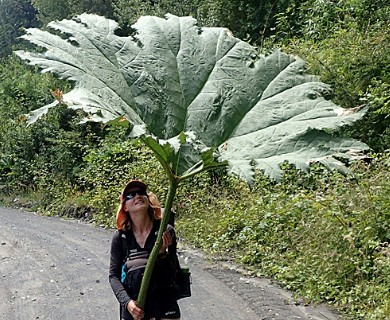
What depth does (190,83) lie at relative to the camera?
2.35 metres

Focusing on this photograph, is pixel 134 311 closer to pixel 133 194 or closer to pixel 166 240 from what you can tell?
pixel 166 240

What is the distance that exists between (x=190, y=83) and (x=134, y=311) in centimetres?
136

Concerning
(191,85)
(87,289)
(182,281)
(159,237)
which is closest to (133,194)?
(182,281)

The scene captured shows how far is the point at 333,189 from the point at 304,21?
6.64 meters

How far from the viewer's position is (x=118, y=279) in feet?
11.5

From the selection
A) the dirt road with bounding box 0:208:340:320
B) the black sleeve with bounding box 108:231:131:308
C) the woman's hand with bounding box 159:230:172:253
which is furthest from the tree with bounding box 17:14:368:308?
the dirt road with bounding box 0:208:340:320

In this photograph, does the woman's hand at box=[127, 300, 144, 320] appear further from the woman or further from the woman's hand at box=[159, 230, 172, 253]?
the woman's hand at box=[159, 230, 172, 253]

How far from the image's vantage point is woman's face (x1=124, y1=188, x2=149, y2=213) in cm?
343

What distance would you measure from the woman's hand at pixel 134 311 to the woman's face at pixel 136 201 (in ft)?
1.66

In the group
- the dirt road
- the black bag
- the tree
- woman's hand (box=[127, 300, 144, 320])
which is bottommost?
the dirt road

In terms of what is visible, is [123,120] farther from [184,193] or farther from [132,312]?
[184,193]

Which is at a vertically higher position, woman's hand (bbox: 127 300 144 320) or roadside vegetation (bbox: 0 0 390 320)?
roadside vegetation (bbox: 0 0 390 320)

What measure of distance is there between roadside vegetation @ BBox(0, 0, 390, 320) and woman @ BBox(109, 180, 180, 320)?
24.5 inches

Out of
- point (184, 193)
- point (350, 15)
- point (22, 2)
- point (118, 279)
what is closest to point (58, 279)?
point (184, 193)
